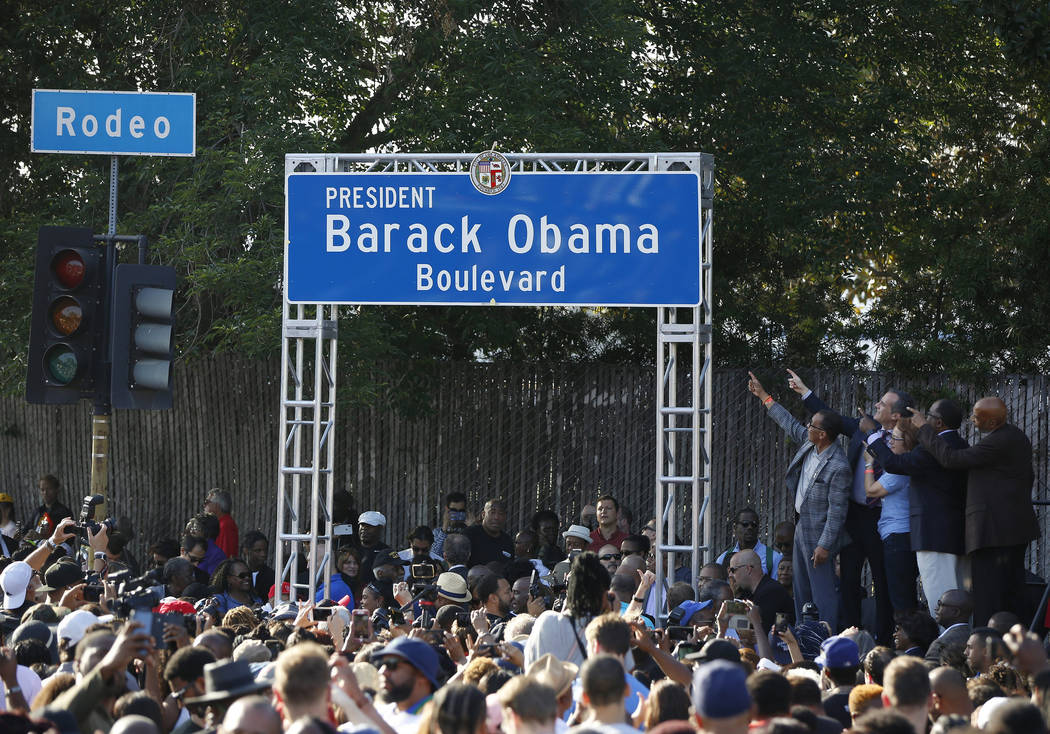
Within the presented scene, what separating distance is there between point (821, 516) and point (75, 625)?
6.15 metres

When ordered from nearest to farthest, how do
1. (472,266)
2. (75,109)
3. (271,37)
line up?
(75,109), (472,266), (271,37)

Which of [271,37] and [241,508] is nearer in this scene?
[271,37]

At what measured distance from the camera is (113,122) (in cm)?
1068

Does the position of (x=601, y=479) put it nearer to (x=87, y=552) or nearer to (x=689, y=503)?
(x=689, y=503)

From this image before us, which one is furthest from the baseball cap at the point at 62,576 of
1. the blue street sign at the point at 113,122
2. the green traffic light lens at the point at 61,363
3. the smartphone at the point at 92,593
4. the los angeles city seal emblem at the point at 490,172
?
the los angeles city seal emblem at the point at 490,172

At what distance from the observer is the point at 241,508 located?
17.7 m

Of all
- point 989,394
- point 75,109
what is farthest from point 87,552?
point 989,394

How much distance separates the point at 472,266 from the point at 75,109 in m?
3.64

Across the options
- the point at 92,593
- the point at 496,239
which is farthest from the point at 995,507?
the point at 92,593

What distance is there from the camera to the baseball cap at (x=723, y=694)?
5328 mm

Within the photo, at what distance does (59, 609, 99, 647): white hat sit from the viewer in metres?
7.93

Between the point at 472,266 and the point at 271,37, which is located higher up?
the point at 271,37

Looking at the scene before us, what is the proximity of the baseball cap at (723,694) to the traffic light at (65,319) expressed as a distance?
6.30 metres

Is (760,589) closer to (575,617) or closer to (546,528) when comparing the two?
(575,617)
